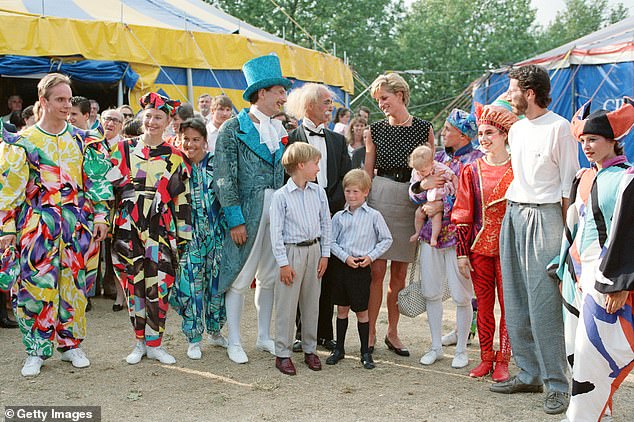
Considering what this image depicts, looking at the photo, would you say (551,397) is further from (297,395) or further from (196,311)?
(196,311)

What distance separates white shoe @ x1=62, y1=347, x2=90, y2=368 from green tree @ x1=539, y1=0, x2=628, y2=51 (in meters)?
50.3

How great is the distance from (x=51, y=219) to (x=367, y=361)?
7.41 ft

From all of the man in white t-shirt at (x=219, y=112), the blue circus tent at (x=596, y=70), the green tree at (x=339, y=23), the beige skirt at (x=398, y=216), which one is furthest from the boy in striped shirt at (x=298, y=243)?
the green tree at (x=339, y=23)


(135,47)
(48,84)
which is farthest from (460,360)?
(135,47)

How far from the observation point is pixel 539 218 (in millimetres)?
3846

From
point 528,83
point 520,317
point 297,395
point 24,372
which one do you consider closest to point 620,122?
point 528,83

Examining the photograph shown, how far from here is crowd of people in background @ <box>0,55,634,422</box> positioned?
3986 millimetres

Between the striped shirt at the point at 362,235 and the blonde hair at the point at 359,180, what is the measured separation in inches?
5.6

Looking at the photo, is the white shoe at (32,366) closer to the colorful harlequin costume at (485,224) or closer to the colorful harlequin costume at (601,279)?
the colorful harlequin costume at (485,224)

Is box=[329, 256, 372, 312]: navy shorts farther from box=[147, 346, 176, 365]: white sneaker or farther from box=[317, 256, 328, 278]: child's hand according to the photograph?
box=[147, 346, 176, 365]: white sneaker

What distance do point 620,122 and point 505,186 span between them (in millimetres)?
1012

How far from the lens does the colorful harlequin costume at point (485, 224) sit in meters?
4.23

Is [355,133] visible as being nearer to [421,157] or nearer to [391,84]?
[391,84]

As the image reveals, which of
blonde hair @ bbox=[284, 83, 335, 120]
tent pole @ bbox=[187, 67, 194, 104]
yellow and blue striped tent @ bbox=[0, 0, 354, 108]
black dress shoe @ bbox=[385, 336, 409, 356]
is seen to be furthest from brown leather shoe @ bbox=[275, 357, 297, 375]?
tent pole @ bbox=[187, 67, 194, 104]
